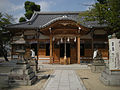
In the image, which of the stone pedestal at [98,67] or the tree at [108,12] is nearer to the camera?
the tree at [108,12]

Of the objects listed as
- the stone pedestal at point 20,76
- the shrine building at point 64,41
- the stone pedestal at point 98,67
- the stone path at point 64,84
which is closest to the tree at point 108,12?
the stone pedestal at point 98,67

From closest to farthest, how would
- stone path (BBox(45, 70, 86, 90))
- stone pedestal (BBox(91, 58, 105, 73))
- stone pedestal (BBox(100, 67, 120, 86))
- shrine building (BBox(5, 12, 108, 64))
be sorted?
stone path (BBox(45, 70, 86, 90)) → stone pedestal (BBox(100, 67, 120, 86)) → stone pedestal (BBox(91, 58, 105, 73)) → shrine building (BBox(5, 12, 108, 64))

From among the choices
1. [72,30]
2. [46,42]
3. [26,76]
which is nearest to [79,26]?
[72,30]

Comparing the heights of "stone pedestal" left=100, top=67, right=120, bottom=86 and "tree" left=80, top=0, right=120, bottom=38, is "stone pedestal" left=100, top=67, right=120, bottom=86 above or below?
below

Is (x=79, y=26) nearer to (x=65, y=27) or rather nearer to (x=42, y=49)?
(x=65, y=27)

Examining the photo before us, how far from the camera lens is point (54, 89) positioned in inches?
214

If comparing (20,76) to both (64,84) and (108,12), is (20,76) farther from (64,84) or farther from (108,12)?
(108,12)

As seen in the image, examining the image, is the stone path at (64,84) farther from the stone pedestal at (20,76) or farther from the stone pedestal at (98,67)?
the stone pedestal at (98,67)

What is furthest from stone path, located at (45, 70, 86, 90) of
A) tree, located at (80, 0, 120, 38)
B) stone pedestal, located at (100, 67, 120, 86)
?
tree, located at (80, 0, 120, 38)

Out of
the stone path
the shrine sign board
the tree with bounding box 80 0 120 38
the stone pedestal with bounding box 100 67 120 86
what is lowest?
the stone path

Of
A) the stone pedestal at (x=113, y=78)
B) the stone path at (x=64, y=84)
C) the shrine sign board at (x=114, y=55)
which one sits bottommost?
the stone path at (x=64, y=84)

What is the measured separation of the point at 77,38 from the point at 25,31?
22.4 feet

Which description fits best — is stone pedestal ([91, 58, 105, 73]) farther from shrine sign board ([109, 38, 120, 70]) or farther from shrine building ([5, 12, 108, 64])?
shrine building ([5, 12, 108, 64])

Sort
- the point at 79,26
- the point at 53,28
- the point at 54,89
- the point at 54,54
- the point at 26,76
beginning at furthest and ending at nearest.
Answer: the point at 54,54 < the point at 53,28 < the point at 79,26 < the point at 26,76 < the point at 54,89
